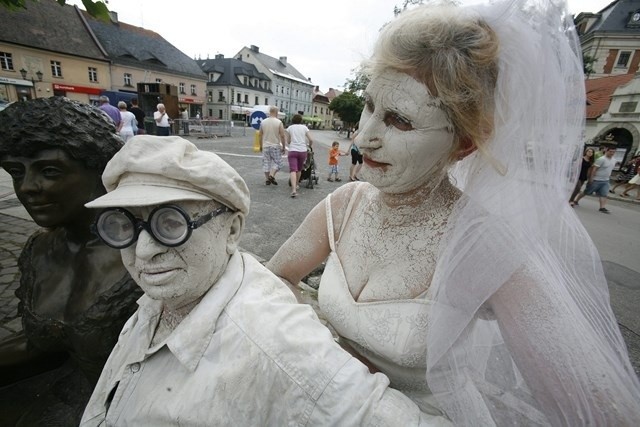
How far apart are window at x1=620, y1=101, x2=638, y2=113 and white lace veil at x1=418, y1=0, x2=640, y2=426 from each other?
23.7 meters

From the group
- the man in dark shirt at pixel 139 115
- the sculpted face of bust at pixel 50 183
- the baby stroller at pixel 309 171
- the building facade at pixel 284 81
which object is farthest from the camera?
the building facade at pixel 284 81

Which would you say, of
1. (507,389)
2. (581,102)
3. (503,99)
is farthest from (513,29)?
(507,389)

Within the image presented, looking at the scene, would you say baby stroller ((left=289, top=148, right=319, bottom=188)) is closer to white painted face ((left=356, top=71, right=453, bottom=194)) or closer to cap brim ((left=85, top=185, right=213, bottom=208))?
white painted face ((left=356, top=71, right=453, bottom=194))

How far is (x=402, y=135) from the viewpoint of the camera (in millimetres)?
957

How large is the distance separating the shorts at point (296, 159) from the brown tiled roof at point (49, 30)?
27695 mm

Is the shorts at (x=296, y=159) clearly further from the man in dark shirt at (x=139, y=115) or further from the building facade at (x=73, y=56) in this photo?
the building facade at (x=73, y=56)

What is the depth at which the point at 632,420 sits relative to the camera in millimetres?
739

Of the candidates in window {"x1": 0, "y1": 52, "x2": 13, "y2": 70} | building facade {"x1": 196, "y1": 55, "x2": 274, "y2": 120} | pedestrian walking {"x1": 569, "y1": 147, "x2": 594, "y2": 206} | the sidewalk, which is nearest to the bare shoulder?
the sidewalk

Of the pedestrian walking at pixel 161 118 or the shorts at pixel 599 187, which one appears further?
the pedestrian walking at pixel 161 118

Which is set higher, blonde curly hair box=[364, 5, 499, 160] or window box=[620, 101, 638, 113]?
window box=[620, 101, 638, 113]

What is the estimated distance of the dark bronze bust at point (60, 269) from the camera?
1174 mm

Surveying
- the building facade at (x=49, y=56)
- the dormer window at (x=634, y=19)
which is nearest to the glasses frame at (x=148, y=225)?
the building facade at (x=49, y=56)

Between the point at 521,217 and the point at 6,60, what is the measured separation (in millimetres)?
35274

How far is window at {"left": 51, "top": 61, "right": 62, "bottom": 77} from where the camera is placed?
1017 inches
